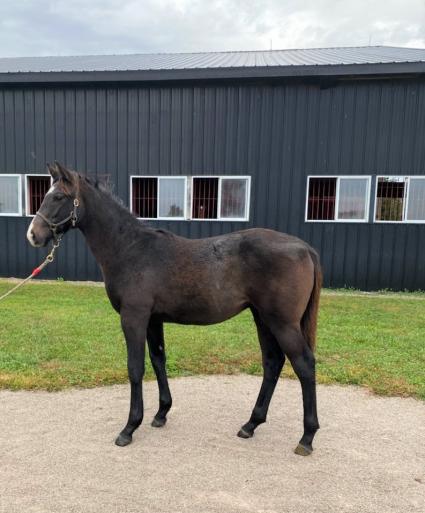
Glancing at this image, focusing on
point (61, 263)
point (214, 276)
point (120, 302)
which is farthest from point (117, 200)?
point (61, 263)

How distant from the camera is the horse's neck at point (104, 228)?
3059 mm

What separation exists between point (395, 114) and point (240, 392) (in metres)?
8.08

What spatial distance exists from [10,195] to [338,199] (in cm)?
865

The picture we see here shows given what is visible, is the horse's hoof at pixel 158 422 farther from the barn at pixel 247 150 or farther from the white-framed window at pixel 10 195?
the white-framed window at pixel 10 195

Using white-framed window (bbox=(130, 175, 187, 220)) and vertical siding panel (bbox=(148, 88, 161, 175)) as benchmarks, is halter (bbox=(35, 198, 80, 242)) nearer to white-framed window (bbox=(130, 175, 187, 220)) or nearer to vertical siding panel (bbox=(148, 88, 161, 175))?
white-framed window (bbox=(130, 175, 187, 220))

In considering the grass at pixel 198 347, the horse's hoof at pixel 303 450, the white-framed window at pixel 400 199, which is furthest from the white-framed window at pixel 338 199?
the horse's hoof at pixel 303 450

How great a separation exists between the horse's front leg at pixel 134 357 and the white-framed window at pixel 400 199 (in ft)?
26.2

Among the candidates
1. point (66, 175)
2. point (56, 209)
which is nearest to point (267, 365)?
point (56, 209)

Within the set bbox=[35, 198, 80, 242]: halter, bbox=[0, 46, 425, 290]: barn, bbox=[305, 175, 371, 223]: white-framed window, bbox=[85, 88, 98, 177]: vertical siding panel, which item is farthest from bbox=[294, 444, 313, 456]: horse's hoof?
bbox=[85, 88, 98, 177]: vertical siding panel

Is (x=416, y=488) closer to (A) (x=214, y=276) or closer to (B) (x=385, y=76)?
(A) (x=214, y=276)

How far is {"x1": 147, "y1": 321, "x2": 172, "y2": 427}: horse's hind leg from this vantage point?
3.26m

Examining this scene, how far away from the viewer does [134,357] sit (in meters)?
2.95

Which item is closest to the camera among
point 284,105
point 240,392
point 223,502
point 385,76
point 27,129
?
point 223,502

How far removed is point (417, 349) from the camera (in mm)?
5078
